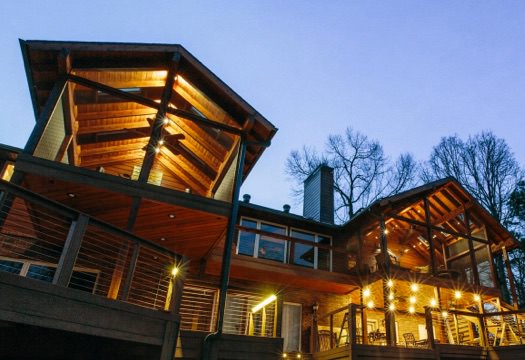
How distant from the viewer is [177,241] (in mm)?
11117

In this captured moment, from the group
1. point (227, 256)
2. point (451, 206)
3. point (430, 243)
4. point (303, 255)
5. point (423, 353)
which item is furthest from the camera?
point (451, 206)

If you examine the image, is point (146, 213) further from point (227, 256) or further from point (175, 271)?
point (175, 271)

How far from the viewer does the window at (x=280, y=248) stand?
566 inches

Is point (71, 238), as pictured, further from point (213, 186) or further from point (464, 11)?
point (464, 11)

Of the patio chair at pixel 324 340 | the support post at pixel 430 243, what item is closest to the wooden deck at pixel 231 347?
the patio chair at pixel 324 340

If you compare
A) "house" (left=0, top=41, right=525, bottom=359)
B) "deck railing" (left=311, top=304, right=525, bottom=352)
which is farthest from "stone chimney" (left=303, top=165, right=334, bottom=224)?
"deck railing" (left=311, top=304, right=525, bottom=352)

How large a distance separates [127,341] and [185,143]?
288 inches

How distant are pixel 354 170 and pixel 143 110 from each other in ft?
63.8

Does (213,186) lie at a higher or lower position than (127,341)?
higher

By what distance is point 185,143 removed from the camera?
12.4 meters

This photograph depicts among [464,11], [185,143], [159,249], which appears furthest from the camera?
[464,11]

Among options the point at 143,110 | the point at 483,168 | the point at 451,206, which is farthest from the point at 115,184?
the point at 483,168

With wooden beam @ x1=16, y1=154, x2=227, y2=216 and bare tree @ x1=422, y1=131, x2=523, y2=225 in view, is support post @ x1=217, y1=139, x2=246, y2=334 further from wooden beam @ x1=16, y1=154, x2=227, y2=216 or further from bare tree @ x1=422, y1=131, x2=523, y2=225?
bare tree @ x1=422, y1=131, x2=523, y2=225

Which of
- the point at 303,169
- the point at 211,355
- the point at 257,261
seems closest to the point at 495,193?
the point at 303,169
